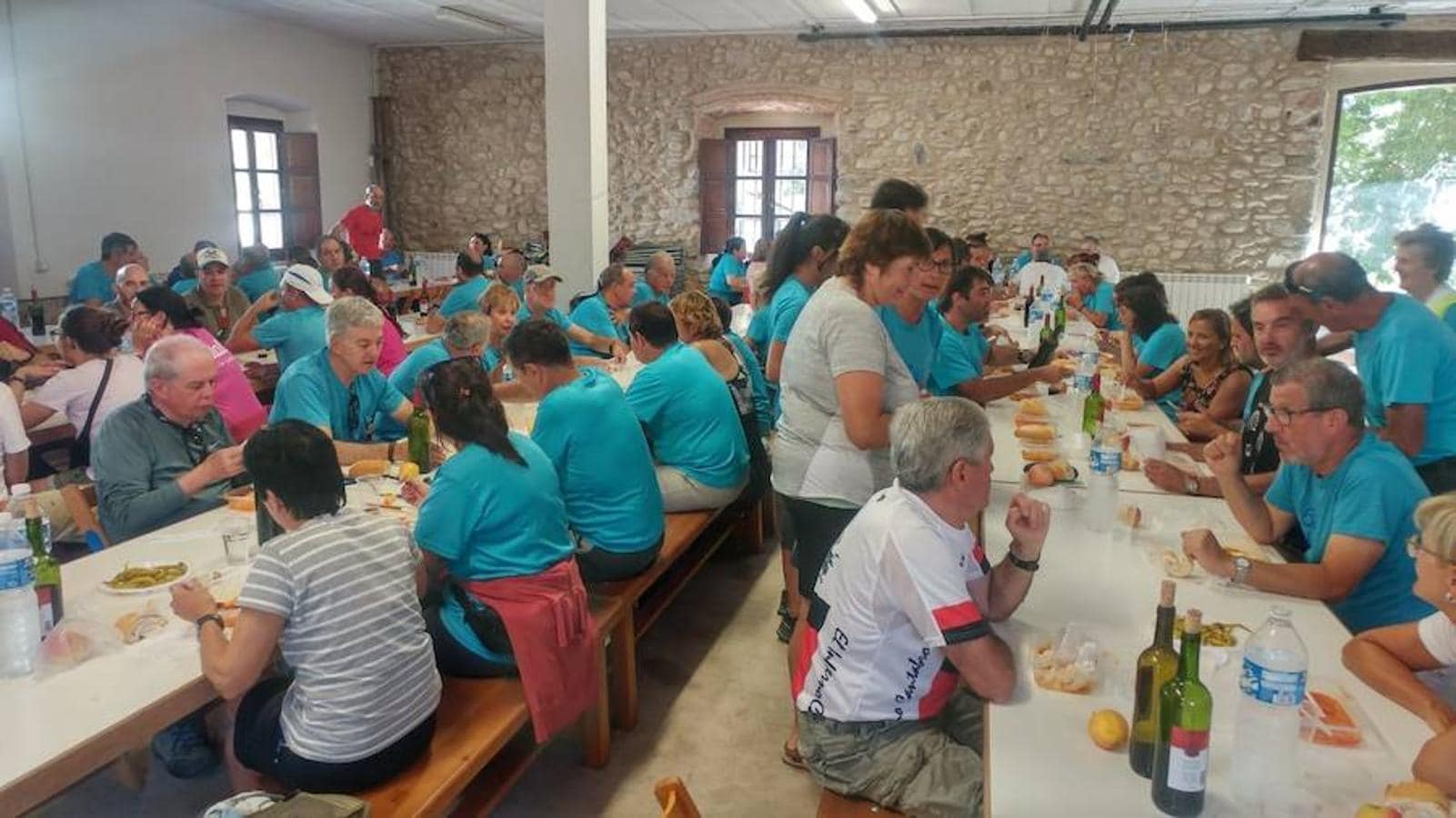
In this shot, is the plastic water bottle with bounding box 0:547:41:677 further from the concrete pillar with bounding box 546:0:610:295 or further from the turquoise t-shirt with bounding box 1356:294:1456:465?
the concrete pillar with bounding box 546:0:610:295

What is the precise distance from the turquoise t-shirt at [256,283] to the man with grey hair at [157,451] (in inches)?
181

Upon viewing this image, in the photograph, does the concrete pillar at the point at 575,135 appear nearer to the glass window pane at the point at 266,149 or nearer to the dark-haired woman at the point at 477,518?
the dark-haired woman at the point at 477,518

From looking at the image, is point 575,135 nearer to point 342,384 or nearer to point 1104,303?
point 342,384

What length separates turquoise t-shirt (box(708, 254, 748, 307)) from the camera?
9258mm

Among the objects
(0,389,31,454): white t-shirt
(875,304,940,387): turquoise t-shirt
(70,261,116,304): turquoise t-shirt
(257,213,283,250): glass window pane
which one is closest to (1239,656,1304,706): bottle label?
(875,304,940,387): turquoise t-shirt

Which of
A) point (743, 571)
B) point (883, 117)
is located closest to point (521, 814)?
point (743, 571)

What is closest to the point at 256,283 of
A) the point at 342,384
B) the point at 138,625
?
the point at 342,384

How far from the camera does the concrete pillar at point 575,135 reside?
21.3 feet

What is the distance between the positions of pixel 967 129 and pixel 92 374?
352 inches

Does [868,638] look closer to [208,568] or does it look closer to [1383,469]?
[1383,469]

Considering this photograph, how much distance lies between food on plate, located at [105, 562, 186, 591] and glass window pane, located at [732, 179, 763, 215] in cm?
972

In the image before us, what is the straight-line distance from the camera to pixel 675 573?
13.3 feet

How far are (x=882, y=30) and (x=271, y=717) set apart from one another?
9.99m

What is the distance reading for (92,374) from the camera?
13.0 ft
